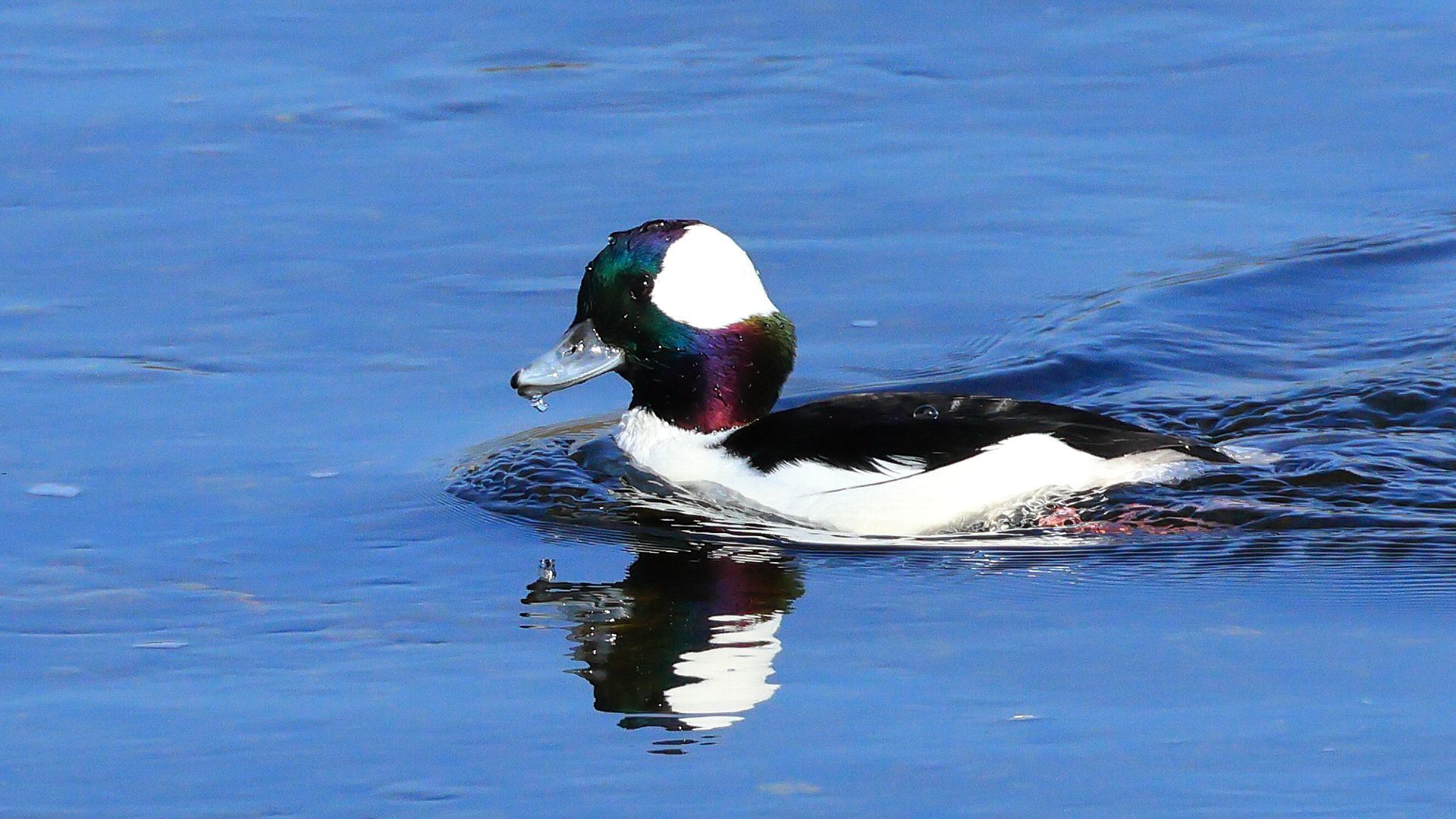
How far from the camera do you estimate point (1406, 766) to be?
4.95m

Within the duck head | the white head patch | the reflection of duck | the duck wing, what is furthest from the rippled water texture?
the white head patch

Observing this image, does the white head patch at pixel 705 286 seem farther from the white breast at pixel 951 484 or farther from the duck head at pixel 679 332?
the white breast at pixel 951 484

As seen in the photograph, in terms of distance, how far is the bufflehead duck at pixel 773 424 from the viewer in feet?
22.8

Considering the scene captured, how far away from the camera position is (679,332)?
748 cm

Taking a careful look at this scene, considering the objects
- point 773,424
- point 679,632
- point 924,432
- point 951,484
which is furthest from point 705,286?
point 679,632

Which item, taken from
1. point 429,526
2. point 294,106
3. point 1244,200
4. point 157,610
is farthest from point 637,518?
point 294,106

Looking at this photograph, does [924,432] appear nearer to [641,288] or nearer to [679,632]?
[641,288]

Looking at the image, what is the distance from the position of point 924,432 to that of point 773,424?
564 mm

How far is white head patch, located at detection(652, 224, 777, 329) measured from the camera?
7426 mm

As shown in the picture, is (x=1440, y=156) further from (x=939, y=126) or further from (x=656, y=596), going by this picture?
(x=656, y=596)

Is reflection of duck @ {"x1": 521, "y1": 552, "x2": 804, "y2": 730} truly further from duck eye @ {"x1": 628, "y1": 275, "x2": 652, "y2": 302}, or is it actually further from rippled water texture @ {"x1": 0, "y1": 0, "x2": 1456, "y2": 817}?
duck eye @ {"x1": 628, "y1": 275, "x2": 652, "y2": 302}

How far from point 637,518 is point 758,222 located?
10.2 ft

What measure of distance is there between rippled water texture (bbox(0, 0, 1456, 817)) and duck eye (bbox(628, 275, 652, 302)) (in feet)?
2.14

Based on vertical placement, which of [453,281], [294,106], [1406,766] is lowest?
[1406,766]
